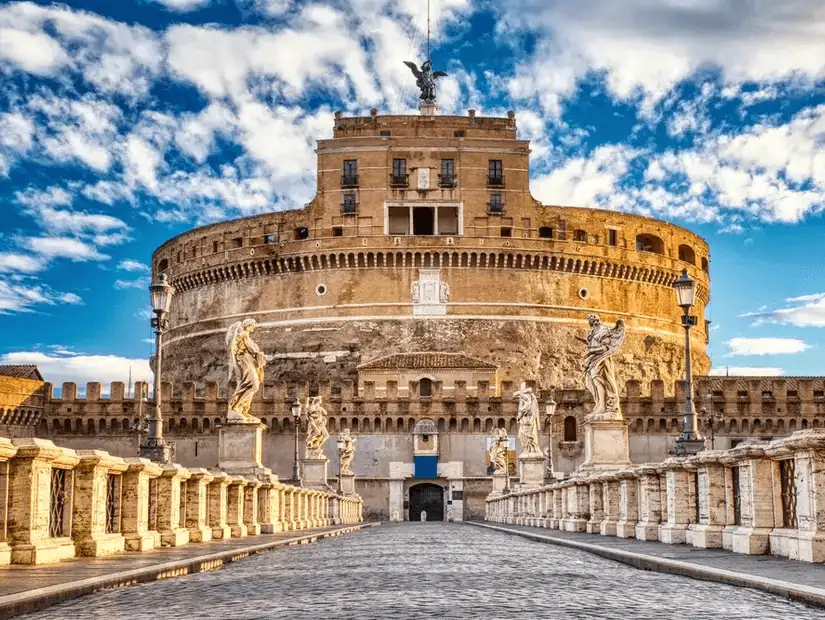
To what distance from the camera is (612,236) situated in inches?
2650

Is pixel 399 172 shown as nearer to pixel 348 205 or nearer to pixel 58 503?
pixel 348 205

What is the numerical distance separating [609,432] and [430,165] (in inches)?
1890

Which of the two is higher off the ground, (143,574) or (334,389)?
(334,389)

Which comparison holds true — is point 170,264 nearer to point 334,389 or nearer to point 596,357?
point 334,389

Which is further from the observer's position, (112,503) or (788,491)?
(112,503)

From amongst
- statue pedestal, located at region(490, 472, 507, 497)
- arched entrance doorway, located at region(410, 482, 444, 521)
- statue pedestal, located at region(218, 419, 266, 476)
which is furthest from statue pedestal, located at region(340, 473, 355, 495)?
statue pedestal, located at region(218, 419, 266, 476)

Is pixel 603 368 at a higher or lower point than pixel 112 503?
higher

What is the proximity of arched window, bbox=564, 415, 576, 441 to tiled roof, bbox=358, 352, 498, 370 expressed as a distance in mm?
5556

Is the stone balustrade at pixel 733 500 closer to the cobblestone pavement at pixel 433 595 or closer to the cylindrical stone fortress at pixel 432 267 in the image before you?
the cobblestone pavement at pixel 433 595

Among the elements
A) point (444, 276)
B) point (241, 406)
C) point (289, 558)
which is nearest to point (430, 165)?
point (444, 276)

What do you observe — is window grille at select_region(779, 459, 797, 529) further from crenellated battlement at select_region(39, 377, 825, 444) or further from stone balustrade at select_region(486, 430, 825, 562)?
crenellated battlement at select_region(39, 377, 825, 444)

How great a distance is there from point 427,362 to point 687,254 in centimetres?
2183

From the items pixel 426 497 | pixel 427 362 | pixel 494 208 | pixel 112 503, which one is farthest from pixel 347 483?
pixel 112 503

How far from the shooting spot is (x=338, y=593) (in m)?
6.81
